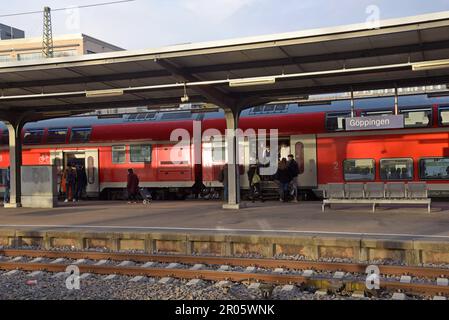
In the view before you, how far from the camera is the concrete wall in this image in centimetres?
1783

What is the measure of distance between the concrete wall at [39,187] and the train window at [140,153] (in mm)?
3596

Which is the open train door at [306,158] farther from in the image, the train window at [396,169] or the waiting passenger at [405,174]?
the waiting passenger at [405,174]

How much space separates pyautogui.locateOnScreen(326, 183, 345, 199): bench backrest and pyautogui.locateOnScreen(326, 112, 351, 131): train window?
3538mm

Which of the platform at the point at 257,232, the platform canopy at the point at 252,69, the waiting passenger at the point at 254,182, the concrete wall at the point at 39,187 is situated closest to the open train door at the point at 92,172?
the concrete wall at the point at 39,187

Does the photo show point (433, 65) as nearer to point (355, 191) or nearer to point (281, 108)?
point (355, 191)

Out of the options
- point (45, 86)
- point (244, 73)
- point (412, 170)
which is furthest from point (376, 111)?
point (45, 86)

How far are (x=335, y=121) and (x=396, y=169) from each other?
2571 mm

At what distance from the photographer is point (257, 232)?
10.2 m

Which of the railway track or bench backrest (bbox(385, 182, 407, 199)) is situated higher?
bench backrest (bbox(385, 182, 407, 199))

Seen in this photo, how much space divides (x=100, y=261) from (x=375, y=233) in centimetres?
519

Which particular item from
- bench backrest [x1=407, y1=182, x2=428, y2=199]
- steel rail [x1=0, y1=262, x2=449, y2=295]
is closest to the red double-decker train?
bench backrest [x1=407, y1=182, x2=428, y2=199]

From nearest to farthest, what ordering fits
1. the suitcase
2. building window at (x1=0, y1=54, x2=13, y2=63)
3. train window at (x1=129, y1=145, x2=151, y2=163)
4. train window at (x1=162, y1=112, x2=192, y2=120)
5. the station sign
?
the station sign → the suitcase → train window at (x1=162, y1=112, x2=192, y2=120) → train window at (x1=129, y1=145, x2=151, y2=163) → building window at (x1=0, y1=54, x2=13, y2=63)

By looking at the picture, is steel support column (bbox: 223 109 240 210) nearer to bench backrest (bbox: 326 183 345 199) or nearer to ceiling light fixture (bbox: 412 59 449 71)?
bench backrest (bbox: 326 183 345 199)

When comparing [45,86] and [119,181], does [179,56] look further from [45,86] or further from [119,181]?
[119,181]
